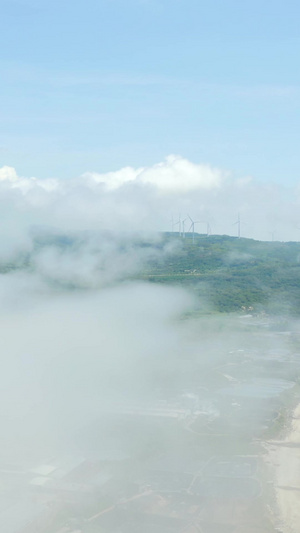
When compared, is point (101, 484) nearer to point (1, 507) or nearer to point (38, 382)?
point (1, 507)

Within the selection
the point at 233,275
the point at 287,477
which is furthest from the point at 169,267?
the point at 287,477

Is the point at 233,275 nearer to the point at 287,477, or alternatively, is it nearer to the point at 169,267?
the point at 169,267

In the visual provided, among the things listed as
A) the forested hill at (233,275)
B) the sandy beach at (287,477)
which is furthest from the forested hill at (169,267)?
the sandy beach at (287,477)

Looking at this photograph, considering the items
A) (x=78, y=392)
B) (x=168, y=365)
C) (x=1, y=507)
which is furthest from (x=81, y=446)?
(x=168, y=365)

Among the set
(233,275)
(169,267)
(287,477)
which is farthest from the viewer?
(169,267)

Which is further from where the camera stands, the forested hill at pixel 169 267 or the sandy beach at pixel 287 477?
the forested hill at pixel 169 267

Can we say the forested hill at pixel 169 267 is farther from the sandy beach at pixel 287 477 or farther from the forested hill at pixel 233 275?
the sandy beach at pixel 287 477

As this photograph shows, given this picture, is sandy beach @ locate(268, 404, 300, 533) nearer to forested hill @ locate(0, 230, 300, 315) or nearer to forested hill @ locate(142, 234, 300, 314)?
forested hill @ locate(0, 230, 300, 315)
